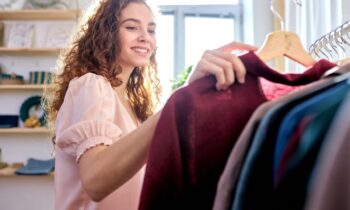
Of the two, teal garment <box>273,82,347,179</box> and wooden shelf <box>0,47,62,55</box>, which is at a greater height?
wooden shelf <box>0,47,62,55</box>

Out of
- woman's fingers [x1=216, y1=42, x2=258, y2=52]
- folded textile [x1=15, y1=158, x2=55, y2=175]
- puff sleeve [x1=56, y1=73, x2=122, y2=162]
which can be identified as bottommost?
folded textile [x1=15, y1=158, x2=55, y2=175]

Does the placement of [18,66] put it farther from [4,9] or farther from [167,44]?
[167,44]

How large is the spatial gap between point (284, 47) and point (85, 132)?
0.43 metres

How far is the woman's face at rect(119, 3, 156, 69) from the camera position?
97 centimetres

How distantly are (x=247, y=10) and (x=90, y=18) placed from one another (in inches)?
82.0

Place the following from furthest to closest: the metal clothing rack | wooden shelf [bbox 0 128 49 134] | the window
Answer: the window
wooden shelf [bbox 0 128 49 134]
the metal clothing rack

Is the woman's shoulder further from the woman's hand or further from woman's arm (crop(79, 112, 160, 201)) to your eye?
the woman's hand

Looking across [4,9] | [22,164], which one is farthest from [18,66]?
[22,164]

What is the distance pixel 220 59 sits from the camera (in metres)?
0.57

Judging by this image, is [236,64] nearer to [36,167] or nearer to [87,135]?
[87,135]

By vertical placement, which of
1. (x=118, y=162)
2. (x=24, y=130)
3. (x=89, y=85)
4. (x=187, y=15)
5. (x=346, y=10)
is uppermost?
(x=187, y=15)

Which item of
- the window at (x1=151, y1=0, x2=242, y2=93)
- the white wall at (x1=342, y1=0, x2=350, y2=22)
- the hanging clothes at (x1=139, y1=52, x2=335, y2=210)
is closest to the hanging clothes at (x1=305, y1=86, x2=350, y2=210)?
the hanging clothes at (x1=139, y1=52, x2=335, y2=210)

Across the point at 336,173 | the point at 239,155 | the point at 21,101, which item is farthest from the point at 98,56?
the point at 21,101

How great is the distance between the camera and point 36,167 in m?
2.59
